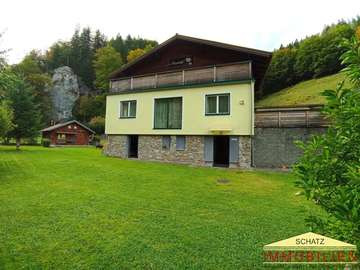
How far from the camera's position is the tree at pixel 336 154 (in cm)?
223

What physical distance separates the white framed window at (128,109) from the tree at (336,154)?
17667mm

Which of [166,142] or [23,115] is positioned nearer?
[166,142]

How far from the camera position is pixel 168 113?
18.1 meters

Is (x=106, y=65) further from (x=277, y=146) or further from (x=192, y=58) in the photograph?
(x=277, y=146)

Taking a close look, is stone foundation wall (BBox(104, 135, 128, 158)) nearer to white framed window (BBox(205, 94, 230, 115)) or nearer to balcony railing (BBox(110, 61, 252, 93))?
balcony railing (BBox(110, 61, 252, 93))

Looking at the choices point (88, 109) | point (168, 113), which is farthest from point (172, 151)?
point (88, 109)

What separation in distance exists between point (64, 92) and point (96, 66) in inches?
391

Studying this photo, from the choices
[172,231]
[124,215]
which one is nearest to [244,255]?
[172,231]

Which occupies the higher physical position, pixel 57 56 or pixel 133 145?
pixel 57 56

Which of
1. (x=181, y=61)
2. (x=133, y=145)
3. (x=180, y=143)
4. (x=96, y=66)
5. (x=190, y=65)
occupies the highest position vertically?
(x=96, y=66)

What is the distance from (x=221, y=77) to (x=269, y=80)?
3283 centimetres

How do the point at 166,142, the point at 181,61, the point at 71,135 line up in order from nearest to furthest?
1. the point at 166,142
2. the point at 181,61
3. the point at 71,135

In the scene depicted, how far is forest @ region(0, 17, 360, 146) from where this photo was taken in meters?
25.5

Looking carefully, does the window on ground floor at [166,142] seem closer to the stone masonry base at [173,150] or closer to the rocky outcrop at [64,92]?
the stone masonry base at [173,150]
